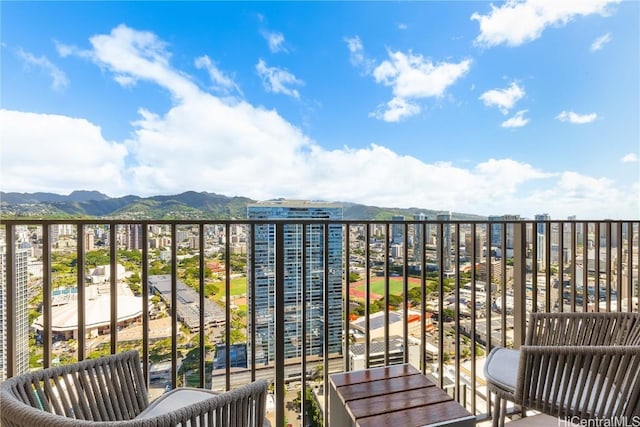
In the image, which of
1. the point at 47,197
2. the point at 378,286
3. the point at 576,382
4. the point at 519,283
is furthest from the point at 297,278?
the point at 47,197

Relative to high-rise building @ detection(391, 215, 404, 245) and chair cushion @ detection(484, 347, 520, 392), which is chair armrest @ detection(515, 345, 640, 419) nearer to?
chair cushion @ detection(484, 347, 520, 392)

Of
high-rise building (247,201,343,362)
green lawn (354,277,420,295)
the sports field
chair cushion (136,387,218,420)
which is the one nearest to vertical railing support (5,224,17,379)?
chair cushion (136,387,218,420)

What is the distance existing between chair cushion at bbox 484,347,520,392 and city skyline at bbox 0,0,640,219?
1.73m

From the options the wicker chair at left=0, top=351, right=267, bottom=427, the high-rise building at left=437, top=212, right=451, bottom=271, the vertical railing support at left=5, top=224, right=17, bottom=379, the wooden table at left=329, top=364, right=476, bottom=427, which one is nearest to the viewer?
the wicker chair at left=0, top=351, right=267, bottom=427

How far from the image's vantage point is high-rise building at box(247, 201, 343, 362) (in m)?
1.84

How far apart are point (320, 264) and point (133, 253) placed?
1.12 m

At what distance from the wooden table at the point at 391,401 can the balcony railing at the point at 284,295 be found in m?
0.30

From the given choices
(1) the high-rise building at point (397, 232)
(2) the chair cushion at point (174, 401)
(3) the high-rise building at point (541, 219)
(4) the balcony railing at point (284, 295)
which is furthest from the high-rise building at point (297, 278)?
(3) the high-rise building at point (541, 219)

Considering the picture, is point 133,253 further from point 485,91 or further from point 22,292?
point 485,91

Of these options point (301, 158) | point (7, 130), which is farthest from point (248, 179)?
point (7, 130)

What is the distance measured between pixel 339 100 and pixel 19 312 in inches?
213

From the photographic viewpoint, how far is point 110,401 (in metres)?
1.24

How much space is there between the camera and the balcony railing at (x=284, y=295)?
154cm

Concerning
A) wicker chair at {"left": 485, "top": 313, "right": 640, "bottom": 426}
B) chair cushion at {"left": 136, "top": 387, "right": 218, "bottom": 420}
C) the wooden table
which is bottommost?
the wooden table
